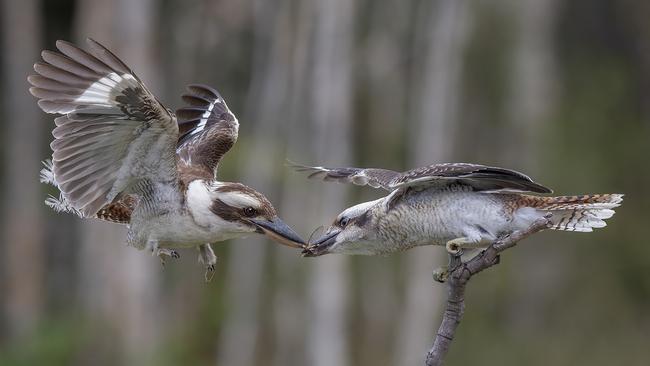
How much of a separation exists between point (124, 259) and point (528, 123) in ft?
21.4

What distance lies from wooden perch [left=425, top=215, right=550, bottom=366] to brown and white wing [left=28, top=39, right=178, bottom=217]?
1643mm

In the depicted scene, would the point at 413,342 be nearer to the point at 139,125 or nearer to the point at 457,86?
the point at 457,86

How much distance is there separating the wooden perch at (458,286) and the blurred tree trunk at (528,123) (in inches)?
499

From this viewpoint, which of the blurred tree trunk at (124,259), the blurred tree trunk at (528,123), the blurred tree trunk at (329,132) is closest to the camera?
the blurred tree trunk at (329,132)

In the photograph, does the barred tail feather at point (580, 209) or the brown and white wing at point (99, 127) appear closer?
the barred tail feather at point (580, 209)

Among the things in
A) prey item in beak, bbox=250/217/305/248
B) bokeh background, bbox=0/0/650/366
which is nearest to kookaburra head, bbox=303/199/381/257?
prey item in beak, bbox=250/217/305/248

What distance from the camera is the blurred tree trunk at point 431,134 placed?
1559 cm

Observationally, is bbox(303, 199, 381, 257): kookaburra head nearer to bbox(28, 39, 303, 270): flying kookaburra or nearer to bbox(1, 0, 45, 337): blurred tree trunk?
bbox(28, 39, 303, 270): flying kookaburra

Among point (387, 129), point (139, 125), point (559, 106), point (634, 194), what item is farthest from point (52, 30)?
point (139, 125)

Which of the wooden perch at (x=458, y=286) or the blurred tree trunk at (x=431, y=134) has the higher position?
the blurred tree trunk at (x=431, y=134)

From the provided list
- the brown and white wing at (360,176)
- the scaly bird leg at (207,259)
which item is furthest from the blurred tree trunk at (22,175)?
the brown and white wing at (360,176)

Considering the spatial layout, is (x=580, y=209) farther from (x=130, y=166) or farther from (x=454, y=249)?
(x=130, y=166)

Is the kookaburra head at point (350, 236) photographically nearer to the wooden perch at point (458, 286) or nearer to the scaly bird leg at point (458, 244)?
the scaly bird leg at point (458, 244)

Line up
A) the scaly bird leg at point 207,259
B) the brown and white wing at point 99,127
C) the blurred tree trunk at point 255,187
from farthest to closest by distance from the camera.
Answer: the blurred tree trunk at point 255,187, the scaly bird leg at point 207,259, the brown and white wing at point 99,127
